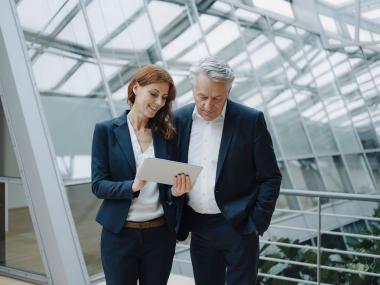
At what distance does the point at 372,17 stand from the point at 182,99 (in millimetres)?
8046

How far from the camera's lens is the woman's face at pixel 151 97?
196cm

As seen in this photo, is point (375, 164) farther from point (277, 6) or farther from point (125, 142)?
point (125, 142)

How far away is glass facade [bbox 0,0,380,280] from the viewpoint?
4.68 m

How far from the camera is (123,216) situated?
77.1 inches

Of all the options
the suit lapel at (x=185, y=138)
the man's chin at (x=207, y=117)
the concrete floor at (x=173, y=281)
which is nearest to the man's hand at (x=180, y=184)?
the suit lapel at (x=185, y=138)

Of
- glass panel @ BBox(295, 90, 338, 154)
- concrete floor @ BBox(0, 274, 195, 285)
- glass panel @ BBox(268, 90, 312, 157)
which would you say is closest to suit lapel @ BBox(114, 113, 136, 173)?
concrete floor @ BBox(0, 274, 195, 285)

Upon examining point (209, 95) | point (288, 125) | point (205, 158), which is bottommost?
point (205, 158)

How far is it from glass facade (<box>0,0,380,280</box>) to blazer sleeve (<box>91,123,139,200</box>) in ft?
7.86

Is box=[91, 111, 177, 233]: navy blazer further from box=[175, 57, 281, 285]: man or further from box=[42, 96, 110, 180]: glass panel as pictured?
box=[42, 96, 110, 180]: glass panel

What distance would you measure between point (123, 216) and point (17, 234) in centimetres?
303

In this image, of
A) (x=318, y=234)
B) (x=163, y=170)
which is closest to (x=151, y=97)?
(x=163, y=170)

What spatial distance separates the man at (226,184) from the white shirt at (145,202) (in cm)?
15

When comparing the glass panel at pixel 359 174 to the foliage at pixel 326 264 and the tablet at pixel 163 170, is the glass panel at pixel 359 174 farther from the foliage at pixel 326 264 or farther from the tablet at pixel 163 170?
the tablet at pixel 163 170

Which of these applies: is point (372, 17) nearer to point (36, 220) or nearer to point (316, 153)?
point (316, 153)
